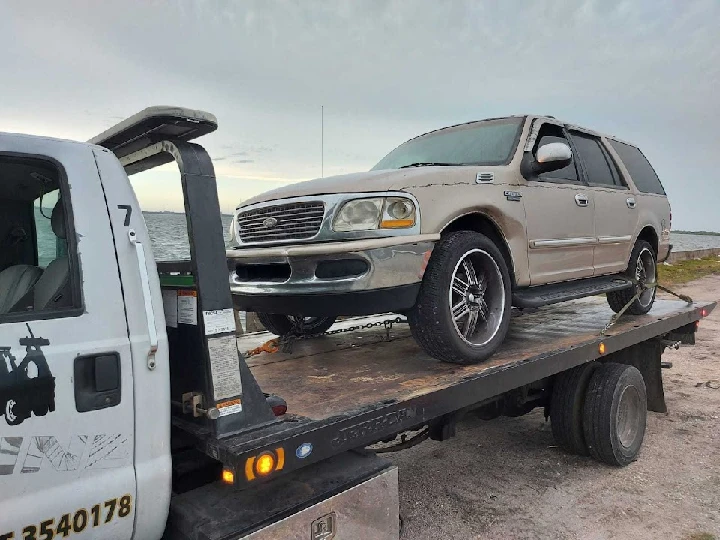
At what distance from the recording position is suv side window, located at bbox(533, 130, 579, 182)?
452cm

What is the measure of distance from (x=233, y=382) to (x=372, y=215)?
146 cm

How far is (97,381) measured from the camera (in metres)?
1.88

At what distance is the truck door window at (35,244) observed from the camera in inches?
75.6

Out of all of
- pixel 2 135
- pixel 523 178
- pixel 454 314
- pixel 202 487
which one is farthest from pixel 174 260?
pixel 523 178

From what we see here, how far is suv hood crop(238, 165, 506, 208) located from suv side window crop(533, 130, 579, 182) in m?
0.97

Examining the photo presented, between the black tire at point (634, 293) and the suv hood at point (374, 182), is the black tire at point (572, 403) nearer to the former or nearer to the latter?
the black tire at point (634, 293)

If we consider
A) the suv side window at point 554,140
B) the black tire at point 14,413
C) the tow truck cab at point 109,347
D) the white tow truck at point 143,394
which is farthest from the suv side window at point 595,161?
the black tire at point 14,413

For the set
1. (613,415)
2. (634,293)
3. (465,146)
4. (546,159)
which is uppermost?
(465,146)

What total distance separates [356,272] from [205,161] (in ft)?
4.01

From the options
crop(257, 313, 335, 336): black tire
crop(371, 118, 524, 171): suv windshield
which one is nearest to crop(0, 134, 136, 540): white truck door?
crop(257, 313, 335, 336): black tire

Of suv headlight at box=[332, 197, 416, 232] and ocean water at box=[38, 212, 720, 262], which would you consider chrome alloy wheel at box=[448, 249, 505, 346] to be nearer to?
suv headlight at box=[332, 197, 416, 232]

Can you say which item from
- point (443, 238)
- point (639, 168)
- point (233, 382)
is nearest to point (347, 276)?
point (443, 238)

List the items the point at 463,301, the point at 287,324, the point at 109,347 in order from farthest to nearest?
the point at 287,324 → the point at 463,301 → the point at 109,347

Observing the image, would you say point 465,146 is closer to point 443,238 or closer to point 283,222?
point 443,238
